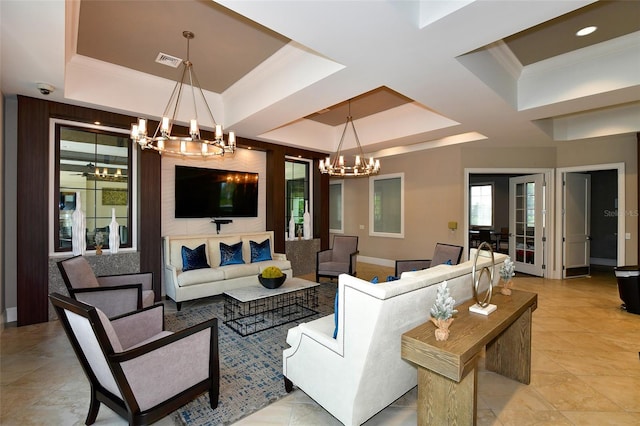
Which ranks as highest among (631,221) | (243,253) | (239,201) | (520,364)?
(239,201)

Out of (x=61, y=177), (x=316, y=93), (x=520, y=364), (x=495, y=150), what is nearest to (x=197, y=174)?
(x=61, y=177)

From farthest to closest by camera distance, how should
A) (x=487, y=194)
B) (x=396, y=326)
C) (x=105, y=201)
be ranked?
(x=487, y=194)
(x=105, y=201)
(x=396, y=326)

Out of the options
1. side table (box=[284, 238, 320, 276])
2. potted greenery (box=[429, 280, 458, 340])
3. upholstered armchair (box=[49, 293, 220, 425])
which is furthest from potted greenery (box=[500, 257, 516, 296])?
side table (box=[284, 238, 320, 276])

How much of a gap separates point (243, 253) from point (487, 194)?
8552 mm

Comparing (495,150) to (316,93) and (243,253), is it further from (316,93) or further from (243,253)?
(243,253)

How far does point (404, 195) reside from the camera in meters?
7.44

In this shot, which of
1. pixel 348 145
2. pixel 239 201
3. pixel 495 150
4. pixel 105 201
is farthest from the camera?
pixel 348 145

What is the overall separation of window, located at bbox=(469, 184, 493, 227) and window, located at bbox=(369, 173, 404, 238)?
4.31 meters

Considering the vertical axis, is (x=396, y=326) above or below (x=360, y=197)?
below

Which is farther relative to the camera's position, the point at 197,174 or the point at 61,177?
the point at 197,174

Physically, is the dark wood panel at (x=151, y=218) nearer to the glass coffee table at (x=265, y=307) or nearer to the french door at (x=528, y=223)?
the glass coffee table at (x=265, y=307)

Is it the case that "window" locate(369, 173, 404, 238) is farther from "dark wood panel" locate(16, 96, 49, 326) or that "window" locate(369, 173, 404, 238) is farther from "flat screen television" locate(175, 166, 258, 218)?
"dark wood panel" locate(16, 96, 49, 326)

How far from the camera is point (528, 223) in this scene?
22.2 ft

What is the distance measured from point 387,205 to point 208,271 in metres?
4.96
